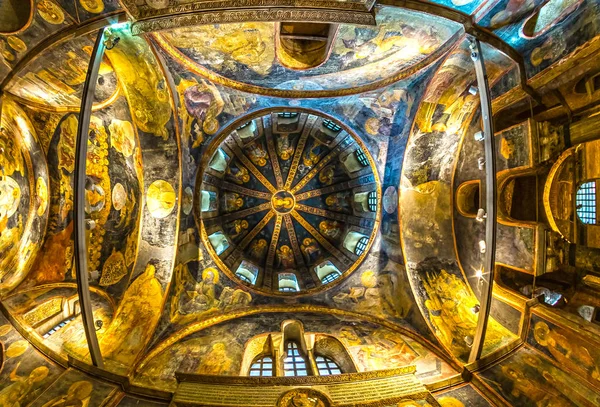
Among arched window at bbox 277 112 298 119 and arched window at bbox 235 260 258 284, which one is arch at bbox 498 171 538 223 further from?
arched window at bbox 235 260 258 284

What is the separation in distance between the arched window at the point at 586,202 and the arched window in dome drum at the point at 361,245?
6.96 meters

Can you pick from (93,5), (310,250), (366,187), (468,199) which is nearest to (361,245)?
(366,187)

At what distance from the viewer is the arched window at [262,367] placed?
10.2 m

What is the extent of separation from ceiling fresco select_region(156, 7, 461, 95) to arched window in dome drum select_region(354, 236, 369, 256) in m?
6.45

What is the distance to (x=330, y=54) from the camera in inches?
376

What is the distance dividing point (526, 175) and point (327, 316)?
827 centimetres

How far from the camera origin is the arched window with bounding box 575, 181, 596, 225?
27.7 ft

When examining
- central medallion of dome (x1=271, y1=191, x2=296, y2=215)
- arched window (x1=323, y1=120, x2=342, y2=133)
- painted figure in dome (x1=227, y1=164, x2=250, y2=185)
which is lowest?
central medallion of dome (x1=271, y1=191, x2=296, y2=215)

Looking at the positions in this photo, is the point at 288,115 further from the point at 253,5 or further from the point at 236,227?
the point at 253,5

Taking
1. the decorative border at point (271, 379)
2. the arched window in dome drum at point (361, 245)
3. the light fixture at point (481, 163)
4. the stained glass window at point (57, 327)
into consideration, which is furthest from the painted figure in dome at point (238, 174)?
the light fixture at point (481, 163)

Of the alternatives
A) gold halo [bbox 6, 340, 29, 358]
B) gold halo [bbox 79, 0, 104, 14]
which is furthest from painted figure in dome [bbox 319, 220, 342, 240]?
gold halo [bbox 79, 0, 104, 14]

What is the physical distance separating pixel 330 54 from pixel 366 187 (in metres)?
6.40

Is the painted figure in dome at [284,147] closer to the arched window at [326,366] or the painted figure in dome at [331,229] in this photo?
the painted figure in dome at [331,229]

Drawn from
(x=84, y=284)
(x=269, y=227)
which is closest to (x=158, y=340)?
(x=84, y=284)
